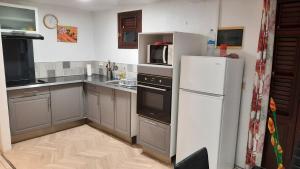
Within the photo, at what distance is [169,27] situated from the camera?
3.29m

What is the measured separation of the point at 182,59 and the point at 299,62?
1.23 meters

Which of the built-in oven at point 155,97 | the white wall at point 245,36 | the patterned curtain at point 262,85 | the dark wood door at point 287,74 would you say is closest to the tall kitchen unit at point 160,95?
the built-in oven at point 155,97

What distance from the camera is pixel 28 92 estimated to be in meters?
3.32

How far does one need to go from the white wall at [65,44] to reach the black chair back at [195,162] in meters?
3.61

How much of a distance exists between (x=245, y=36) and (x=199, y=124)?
3.87 ft

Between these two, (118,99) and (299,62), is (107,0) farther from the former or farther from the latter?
(299,62)

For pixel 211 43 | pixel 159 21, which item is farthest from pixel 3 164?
pixel 211 43

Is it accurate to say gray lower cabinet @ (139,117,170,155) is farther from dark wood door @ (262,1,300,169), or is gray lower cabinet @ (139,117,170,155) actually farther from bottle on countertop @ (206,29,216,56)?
dark wood door @ (262,1,300,169)

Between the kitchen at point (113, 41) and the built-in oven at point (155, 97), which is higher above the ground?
the kitchen at point (113, 41)

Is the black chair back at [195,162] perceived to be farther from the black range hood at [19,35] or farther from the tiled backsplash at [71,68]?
the black range hood at [19,35]

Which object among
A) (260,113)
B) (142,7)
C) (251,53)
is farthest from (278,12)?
(142,7)

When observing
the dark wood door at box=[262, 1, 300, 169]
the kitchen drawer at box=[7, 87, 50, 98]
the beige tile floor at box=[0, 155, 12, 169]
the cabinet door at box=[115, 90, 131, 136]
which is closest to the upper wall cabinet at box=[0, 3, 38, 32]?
the kitchen drawer at box=[7, 87, 50, 98]

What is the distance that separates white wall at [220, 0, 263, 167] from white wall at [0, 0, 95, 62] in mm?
2934

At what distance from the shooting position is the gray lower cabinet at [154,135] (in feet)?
9.06
